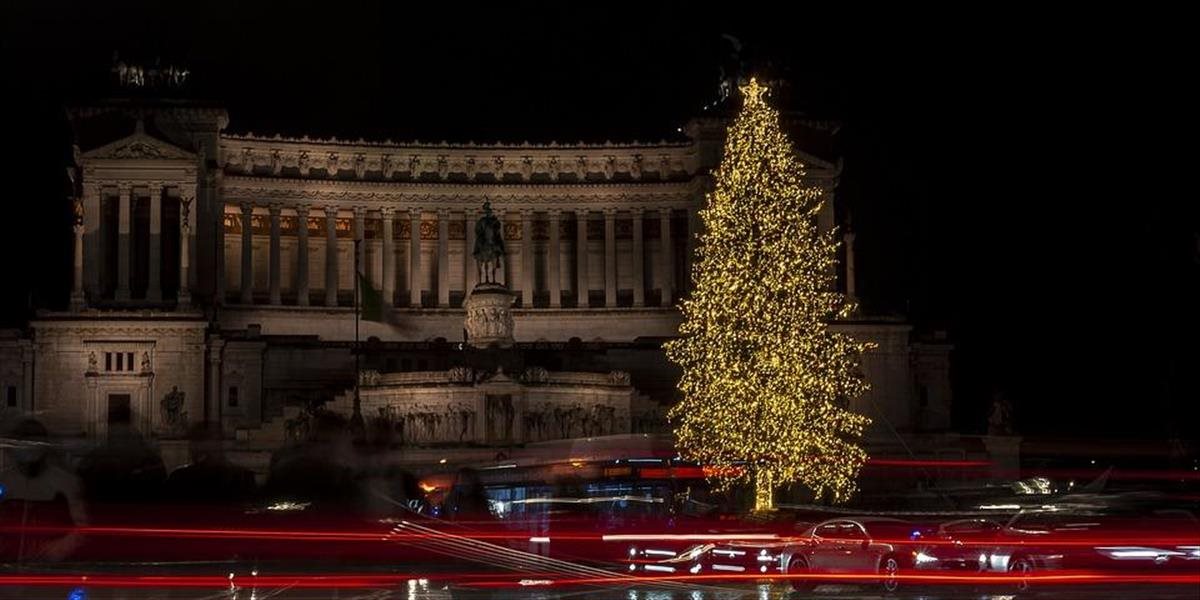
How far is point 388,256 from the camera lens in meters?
105

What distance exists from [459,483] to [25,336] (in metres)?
44.6

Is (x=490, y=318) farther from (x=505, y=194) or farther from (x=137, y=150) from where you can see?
(x=137, y=150)

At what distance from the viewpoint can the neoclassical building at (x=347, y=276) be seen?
8488cm

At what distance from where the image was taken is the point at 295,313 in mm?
99625

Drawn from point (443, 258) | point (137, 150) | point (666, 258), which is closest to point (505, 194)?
point (443, 258)

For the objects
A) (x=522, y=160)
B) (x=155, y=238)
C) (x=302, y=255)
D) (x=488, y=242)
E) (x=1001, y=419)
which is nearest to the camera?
(x=1001, y=419)

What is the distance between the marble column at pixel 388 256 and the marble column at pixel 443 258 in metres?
2.83

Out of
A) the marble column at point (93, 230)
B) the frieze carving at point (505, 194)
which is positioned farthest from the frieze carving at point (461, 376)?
the frieze carving at point (505, 194)

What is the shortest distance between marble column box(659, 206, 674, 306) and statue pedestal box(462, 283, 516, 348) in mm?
17377

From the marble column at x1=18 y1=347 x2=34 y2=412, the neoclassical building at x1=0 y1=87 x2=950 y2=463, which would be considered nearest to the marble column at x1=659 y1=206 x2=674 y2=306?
the neoclassical building at x1=0 y1=87 x2=950 y2=463

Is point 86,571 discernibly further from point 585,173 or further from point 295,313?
point 585,173

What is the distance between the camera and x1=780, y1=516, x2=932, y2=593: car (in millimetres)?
35625

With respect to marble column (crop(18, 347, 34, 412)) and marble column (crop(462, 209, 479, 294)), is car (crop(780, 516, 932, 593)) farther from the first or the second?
marble column (crop(462, 209, 479, 294))

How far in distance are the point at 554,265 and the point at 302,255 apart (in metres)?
15.4
